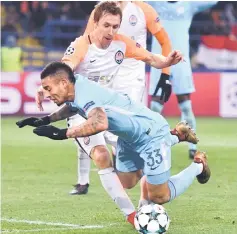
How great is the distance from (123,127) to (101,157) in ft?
2.97

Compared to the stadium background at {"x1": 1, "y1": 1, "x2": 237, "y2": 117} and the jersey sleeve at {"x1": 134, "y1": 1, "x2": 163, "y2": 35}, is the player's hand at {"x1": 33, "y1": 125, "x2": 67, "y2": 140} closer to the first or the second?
the jersey sleeve at {"x1": 134, "y1": 1, "x2": 163, "y2": 35}

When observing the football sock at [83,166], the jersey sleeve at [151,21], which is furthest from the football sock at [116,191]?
the jersey sleeve at [151,21]

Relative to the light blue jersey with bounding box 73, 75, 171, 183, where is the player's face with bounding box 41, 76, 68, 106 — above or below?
above

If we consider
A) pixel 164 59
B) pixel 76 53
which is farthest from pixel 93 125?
pixel 164 59

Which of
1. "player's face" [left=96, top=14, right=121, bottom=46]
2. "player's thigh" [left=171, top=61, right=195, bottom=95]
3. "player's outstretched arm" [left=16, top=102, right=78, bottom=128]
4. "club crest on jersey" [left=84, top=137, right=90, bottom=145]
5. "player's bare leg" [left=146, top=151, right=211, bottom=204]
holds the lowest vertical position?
"player's thigh" [left=171, top=61, right=195, bottom=95]

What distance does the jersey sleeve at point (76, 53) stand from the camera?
9.20 metres

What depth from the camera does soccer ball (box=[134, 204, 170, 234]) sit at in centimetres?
784

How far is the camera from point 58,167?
43.3 ft

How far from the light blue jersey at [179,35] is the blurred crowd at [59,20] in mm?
10637

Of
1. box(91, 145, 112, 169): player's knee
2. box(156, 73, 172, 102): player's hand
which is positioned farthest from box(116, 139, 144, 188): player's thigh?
box(156, 73, 172, 102): player's hand

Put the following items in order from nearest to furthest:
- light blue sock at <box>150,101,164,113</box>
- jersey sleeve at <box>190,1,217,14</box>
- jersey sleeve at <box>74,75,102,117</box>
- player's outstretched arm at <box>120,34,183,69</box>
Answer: jersey sleeve at <box>74,75,102,117</box>
player's outstretched arm at <box>120,34,183,69</box>
light blue sock at <box>150,101,164,113</box>
jersey sleeve at <box>190,1,217,14</box>

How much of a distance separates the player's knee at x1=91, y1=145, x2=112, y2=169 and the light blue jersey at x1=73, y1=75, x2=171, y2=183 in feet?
1.22

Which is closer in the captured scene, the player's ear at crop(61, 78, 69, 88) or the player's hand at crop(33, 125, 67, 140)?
the player's hand at crop(33, 125, 67, 140)

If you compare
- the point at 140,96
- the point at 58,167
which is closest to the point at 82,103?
the point at 140,96
